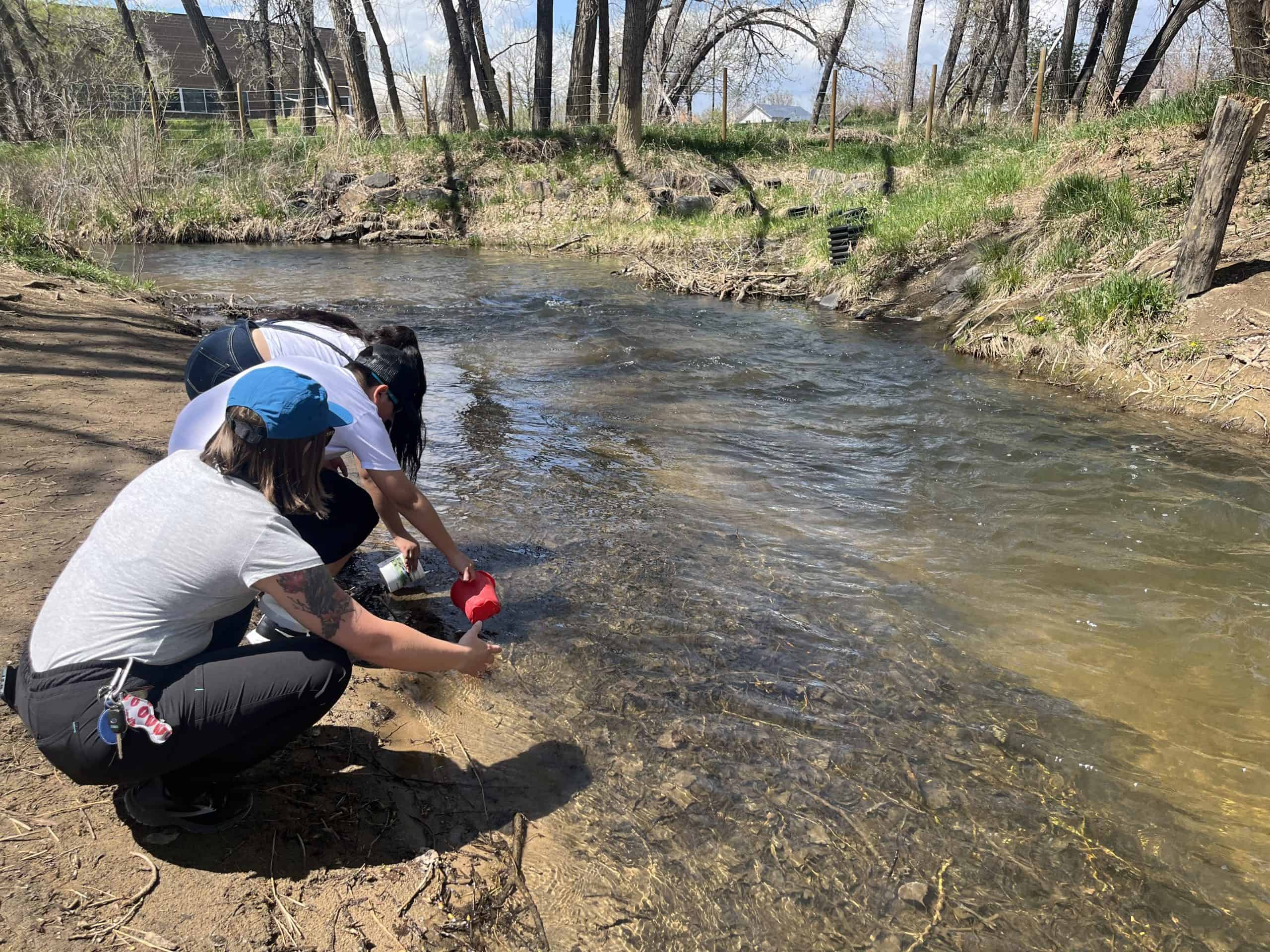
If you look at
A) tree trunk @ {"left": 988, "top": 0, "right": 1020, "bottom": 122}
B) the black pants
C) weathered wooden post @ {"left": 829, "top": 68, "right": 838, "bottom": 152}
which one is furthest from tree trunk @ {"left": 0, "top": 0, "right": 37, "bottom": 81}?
the black pants

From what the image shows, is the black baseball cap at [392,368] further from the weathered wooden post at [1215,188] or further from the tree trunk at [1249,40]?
the tree trunk at [1249,40]

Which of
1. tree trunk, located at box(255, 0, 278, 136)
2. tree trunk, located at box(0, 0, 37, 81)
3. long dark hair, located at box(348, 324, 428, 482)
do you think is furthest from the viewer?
tree trunk, located at box(255, 0, 278, 136)

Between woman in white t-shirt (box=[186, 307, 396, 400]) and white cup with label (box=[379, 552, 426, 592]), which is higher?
woman in white t-shirt (box=[186, 307, 396, 400])

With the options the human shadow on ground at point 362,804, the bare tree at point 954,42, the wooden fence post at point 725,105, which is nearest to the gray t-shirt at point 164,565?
the human shadow on ground at point 362,804

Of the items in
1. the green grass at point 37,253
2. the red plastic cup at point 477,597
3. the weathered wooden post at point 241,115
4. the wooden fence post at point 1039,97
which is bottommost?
the red plastic cup at point 477,597

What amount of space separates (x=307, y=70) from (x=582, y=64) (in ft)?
30.1

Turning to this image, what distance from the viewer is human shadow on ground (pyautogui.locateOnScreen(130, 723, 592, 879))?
2320mm

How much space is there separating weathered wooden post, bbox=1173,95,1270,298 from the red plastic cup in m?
6.97

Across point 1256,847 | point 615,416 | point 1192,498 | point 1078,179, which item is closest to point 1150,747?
point 1256,847

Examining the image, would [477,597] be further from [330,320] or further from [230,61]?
[230,61]

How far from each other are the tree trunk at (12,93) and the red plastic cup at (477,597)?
23719mm

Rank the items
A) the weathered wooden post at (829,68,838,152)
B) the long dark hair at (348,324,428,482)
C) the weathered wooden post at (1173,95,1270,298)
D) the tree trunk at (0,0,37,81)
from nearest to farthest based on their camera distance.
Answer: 1. the long dark hair at (348,324,428,482)
2. the weathered wooden post at (1173,95,1270,298)
3. the weathered wooden post at (829,68,838,152)
4. the tree trunk at (0,0,37,81)

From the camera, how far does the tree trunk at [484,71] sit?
75.9 ft

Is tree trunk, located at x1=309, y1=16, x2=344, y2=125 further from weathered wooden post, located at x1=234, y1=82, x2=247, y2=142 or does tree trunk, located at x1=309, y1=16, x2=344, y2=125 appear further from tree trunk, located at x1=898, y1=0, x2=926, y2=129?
tree trunk, located at x1=898, y1=0, x2=926, y2=129
